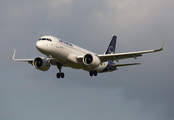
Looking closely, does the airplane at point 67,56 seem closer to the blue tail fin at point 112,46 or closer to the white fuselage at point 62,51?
the white fuselage at point 62,51

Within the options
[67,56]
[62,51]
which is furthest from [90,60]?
[62,51]

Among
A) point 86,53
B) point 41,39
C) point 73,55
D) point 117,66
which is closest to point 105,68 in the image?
point 117,66

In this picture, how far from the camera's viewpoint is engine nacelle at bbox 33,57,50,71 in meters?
51.7

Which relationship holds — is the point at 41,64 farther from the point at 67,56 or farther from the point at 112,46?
the point at 112,46

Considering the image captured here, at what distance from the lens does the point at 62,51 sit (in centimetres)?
4841

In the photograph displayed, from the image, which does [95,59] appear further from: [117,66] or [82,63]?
[117,66]

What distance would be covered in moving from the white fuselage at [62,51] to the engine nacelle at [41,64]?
9.35ft

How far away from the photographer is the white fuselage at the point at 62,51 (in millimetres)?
46938

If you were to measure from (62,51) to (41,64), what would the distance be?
17.2ft

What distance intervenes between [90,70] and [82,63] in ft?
14.6

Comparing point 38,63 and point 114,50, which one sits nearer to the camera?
point 38,63

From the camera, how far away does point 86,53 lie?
177 feet

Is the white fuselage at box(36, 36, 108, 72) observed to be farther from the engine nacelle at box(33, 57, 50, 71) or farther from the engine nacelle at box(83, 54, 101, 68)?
the engine nacelle at box(33, 57, 50, 71)

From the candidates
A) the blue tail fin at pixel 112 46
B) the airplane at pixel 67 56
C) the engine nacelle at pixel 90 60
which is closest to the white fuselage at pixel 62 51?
the airplane at pixel 67 56
